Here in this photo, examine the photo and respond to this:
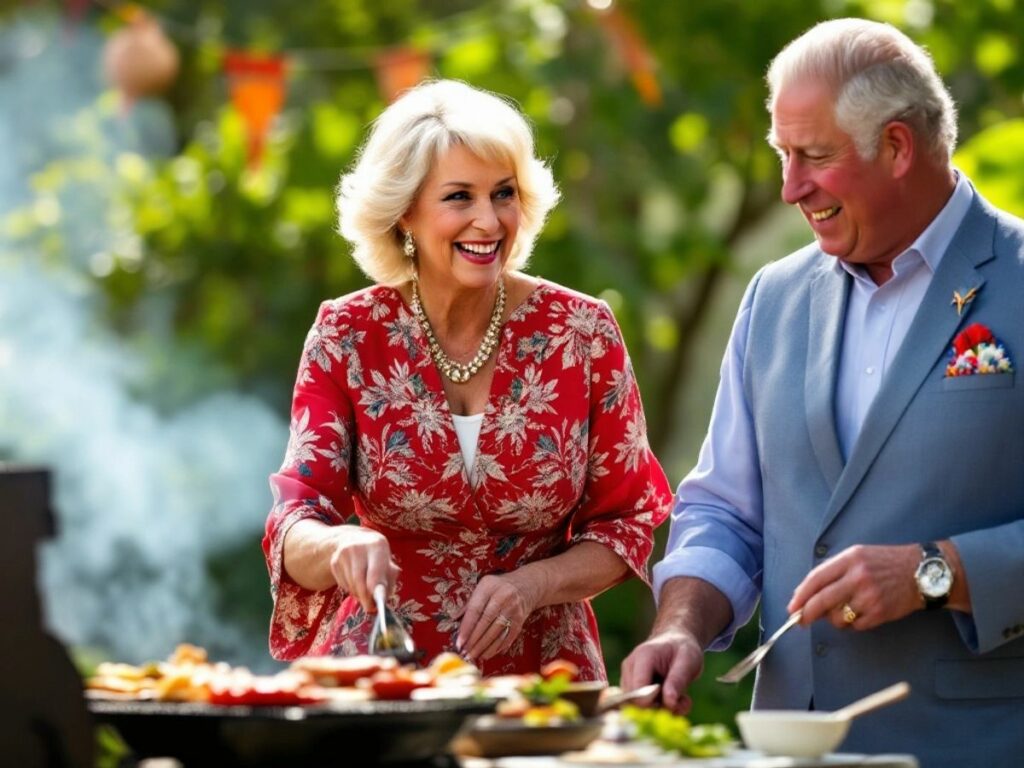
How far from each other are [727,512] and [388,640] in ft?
2.36

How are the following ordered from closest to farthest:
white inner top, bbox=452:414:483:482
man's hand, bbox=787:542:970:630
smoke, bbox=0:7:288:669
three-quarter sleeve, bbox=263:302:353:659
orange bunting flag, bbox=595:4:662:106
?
man's hand, bbox=787:542:970:630
three-quarter sleeve, bbox=263:302:353:659
white inner top, bbox=452:414:483:482
orange bunting flag, bbox=595:4:662:106
smoke, bbox=0:7:288:669

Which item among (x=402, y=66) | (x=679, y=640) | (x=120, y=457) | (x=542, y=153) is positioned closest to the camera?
(x=679, y=640)

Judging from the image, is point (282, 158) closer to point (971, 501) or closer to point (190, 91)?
point (190, 91)

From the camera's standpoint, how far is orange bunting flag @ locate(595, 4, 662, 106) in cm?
865

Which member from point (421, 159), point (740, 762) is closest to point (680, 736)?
point (740, 762)

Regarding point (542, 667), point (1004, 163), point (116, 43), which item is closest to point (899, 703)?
point (542, 667)

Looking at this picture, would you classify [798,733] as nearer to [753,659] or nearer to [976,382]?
[753,659]

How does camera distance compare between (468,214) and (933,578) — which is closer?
(933,578)

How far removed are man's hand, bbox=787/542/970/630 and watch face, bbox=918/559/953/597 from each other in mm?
15

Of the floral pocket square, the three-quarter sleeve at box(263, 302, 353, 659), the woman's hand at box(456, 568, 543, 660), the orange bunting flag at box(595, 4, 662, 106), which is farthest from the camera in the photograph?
the orange bunting flag at box(595, 4, 662, 106)

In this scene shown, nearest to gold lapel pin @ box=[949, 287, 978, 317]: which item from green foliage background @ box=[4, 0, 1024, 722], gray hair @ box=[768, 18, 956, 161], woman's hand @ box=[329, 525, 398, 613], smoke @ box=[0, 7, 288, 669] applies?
gray hair @ box=[768, 18, 956, 161]

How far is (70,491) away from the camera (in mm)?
10672

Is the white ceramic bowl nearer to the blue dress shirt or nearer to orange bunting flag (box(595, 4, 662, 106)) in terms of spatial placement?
the blue dress shirt

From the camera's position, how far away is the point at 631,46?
8680mm
